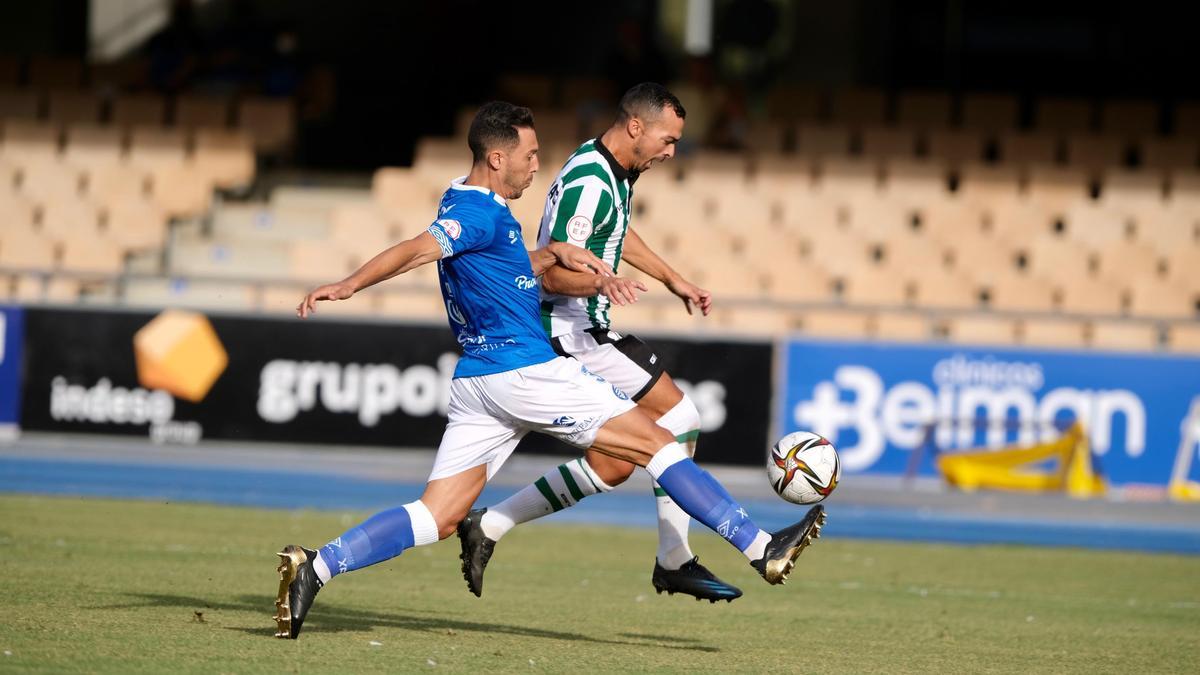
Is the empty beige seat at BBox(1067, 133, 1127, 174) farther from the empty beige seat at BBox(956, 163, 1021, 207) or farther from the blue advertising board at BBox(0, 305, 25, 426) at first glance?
the blue advertising board at BBox(0, 305, 25, 426)

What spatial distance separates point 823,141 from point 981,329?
3.78m

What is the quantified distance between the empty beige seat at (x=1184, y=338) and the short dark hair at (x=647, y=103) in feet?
30.5

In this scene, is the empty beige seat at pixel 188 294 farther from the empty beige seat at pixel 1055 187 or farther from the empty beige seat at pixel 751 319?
the empty beige seat at pixel 1055 187

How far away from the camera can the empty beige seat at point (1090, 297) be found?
632 inches

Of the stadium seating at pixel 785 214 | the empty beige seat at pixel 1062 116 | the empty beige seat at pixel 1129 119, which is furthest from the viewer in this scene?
the empty beige seat at pixel 1062 116

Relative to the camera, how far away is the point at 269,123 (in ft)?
62.1

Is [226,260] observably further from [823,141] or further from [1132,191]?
[1132,191]

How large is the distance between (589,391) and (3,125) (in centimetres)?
1454

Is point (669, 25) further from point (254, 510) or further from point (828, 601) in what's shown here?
point (828, 601)

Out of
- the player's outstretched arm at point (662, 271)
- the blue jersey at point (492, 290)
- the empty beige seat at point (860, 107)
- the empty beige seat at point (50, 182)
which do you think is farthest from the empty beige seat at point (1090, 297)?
the blue jersey at point (492, 290)

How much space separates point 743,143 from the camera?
59.6 ft

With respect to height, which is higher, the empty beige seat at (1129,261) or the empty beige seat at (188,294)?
the empty beige seat at (1129,261)

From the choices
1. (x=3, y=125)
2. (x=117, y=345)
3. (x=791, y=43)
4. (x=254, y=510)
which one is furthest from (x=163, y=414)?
(x=791, y=43)

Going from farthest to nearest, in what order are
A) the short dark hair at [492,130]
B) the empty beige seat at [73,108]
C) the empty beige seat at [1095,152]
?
the empty beige seat at [73,108]
the empty beige seat at [1095,152]
the short dark hair at [492,130]
